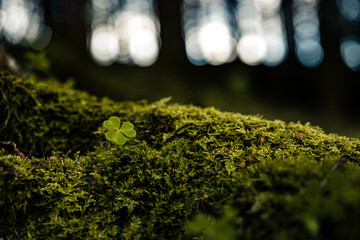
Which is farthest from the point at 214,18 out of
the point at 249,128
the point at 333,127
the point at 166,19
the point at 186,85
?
the point at 249,128

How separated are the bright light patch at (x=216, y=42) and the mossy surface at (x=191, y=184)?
1766 cm

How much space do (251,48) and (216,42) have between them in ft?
9.95

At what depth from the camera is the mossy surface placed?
4.05 ft

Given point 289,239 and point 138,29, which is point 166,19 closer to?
point 138,29

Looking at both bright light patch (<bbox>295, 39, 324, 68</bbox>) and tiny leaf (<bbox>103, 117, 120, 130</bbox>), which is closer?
tiny leaf (<bbox>103, 117, 120, 130</bbox>)

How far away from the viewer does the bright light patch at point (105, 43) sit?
18.9 m

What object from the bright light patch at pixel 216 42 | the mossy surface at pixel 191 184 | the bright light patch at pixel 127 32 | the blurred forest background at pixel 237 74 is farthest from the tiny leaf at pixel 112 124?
the bright light patch at pixel 216 42

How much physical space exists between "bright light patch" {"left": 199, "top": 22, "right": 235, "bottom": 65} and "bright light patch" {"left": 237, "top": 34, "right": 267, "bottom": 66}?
0.86 meters

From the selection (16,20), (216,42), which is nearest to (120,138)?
(16,20)

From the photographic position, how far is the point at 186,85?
36.6 ft

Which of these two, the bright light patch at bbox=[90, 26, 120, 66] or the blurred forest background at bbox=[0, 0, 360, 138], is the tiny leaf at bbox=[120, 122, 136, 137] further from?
the bright light patch at bbox=[90, 26, 120, 66]

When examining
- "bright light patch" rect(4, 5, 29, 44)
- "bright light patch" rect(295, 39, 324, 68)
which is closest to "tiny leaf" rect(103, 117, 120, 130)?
"bright light patch" rect(4, 5, 29, 44)

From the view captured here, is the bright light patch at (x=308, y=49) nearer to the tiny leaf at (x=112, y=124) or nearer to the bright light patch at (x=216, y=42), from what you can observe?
the bright light patch at (x=216, y=42)

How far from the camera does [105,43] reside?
19.6m
